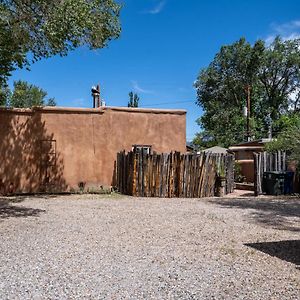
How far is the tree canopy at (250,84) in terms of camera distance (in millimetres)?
48438

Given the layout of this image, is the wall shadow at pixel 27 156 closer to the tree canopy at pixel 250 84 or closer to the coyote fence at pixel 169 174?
the coyote fence at pixel 169 174

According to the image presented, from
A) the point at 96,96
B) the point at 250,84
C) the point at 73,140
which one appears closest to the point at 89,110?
the point at 73,140

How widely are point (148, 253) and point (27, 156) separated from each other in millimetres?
11456

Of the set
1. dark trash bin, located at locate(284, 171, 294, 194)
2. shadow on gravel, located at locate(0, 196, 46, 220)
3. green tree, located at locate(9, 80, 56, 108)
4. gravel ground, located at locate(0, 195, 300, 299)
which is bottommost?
gravel ground, located at locate(0, 195, 300, 299)

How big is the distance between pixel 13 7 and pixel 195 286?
923 centimetres

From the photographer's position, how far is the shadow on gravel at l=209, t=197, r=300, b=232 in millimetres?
10200

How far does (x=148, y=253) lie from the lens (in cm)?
679

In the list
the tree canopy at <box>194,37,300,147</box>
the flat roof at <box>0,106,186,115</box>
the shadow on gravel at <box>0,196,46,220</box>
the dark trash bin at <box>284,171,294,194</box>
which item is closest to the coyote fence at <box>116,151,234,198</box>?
the flat roof at <box>0,106,186,115</box>

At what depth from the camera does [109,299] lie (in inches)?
179

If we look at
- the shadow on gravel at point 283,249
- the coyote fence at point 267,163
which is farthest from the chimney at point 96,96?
the shadow on gravel at point 283,249

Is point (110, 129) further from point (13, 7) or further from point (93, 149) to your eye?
point (13, 7)

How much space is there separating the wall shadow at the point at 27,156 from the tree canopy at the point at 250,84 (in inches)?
1225

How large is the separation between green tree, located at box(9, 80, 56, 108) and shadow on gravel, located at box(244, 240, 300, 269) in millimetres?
51725

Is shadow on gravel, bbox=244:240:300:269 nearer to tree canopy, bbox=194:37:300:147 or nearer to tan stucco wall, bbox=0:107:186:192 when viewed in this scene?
tan stucco wall, bbox=0:107:186:192
